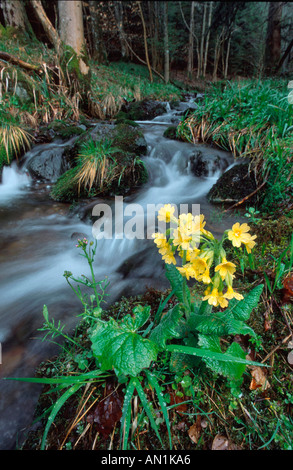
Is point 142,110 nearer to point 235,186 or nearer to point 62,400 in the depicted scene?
point 235,186

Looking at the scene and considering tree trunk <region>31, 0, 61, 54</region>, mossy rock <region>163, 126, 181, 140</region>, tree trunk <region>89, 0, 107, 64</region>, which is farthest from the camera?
tree trunk <region>89, 0, 107, 64</region>

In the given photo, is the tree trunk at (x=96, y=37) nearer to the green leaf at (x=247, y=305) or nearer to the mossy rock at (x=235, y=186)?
the mossy rock at (x=235, y=186)

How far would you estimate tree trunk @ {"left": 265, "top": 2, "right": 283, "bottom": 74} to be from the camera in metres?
7.55

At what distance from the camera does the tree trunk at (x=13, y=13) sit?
1028 centimetres

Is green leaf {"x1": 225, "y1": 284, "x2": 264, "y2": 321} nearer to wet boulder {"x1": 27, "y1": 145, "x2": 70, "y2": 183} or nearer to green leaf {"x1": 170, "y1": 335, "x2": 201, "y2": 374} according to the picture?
green leaf {"x1": 170, "y1": 335, "x2": 201, "y2": 374}

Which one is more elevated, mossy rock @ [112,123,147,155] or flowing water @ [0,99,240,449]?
mossy rock @ [112,123,147,155]

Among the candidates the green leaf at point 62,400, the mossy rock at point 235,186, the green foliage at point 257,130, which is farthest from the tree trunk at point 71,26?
the green leaf at point 62,400

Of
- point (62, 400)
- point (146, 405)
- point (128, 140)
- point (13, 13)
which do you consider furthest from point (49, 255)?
point (13, 13)

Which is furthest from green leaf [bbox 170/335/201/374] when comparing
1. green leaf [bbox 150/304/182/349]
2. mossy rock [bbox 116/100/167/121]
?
mossy rock [bbox 116/100/167/121]

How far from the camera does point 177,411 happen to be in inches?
44.3

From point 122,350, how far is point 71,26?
9996 millimetres

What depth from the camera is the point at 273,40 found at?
7.78m

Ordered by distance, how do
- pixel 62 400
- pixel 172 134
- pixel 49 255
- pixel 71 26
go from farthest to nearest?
pixel 71 26 → pixel 172 134 → pixel 49 255 → pixel 62 400

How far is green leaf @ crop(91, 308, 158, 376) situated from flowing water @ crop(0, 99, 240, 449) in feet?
2.23
